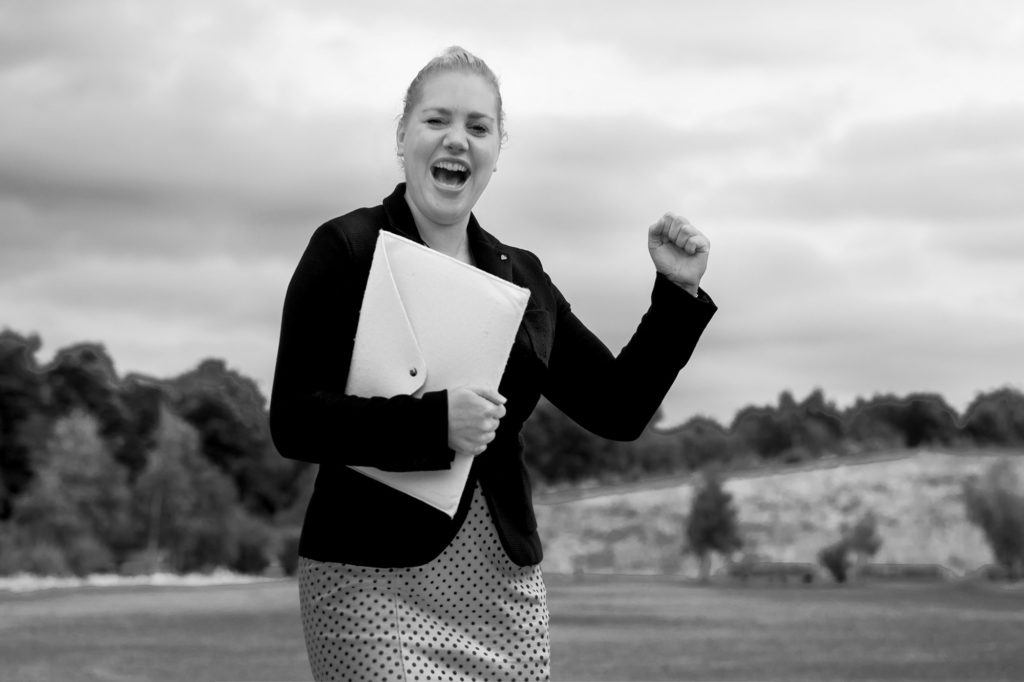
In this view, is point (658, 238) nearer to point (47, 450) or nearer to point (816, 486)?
point (47, 450)

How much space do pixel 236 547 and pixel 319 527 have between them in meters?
54.2

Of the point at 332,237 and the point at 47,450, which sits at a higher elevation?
the point at 47,450

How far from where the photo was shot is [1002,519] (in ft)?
155

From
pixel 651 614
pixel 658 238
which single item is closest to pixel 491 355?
pixel 658 238

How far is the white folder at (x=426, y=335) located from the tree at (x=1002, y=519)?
1836 inches

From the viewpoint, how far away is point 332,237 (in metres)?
3.32

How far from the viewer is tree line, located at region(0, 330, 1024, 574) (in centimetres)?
5072

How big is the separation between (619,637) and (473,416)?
20955 millimetres

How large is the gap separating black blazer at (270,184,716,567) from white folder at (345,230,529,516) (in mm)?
47

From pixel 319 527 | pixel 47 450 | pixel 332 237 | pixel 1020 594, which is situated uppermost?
pixel 47 450

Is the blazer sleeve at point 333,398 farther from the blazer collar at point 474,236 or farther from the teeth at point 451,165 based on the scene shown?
the teeth at point 451,165

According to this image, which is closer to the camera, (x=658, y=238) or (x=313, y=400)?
A: (x=313, y=400)

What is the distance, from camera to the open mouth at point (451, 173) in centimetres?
336

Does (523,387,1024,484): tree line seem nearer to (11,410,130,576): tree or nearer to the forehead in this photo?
(11,410,130,576): tree
